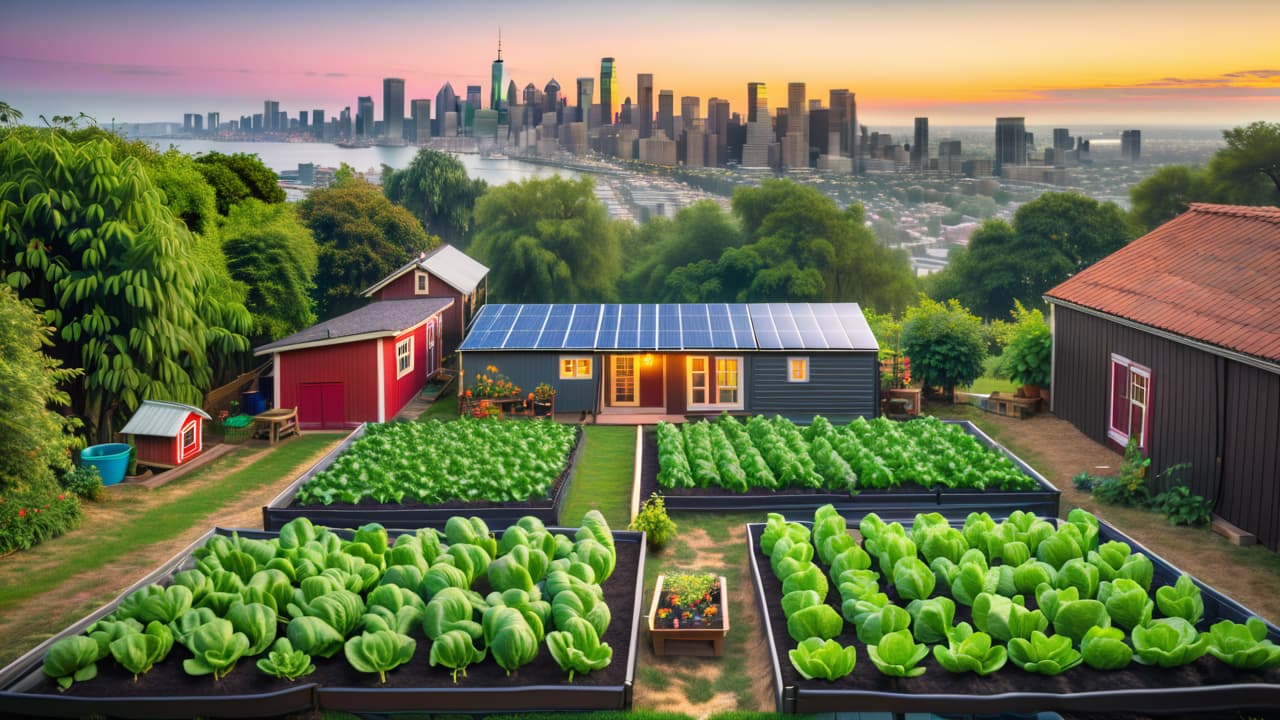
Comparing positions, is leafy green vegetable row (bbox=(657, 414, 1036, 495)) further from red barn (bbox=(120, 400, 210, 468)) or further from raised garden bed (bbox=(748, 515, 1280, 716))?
red barn (bbox=(120, 400, 210, 468))

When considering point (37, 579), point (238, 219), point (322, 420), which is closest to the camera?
point (37, 579)

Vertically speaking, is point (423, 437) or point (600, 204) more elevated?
point (600, 204)

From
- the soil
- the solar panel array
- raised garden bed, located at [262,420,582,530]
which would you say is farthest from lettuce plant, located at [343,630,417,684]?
the solar panel array

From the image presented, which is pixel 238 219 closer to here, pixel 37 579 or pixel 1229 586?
pixel 37 579

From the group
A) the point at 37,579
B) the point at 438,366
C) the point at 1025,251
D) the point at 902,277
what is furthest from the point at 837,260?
the point at 37,579

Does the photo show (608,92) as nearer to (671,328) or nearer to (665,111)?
(665,111)

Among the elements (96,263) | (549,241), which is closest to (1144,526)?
(96,263)

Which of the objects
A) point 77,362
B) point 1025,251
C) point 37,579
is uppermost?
point 1025,251
